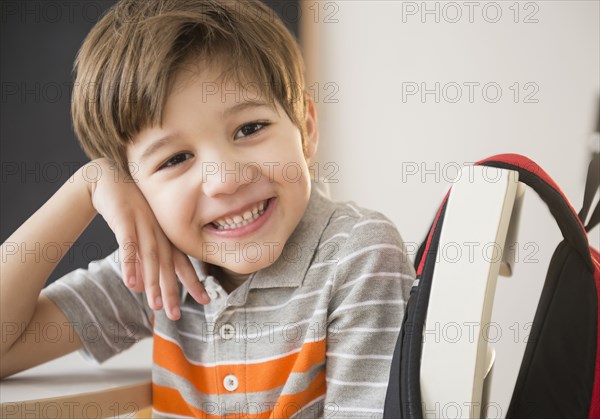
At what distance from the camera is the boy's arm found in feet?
3.08

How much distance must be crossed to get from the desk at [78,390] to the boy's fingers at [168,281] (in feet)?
0.41

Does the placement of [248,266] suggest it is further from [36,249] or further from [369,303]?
[36,249]

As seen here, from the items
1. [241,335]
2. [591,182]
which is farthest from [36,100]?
[591,182]

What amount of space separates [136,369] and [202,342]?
0.12 meters

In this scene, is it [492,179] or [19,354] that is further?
[19,354]

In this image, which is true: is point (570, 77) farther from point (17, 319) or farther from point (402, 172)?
point (17, 319)

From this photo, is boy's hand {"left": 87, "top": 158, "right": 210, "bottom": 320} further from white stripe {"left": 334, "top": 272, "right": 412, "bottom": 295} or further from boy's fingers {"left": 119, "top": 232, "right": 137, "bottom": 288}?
white stripe {"left": 334, "top": 272, "right": 412, "bottom": 295}

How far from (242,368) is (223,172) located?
0.89 feet

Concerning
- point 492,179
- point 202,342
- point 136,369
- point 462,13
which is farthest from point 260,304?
point 462,13

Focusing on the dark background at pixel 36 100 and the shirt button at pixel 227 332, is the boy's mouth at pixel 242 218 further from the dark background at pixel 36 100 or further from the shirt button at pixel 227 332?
the dark background at pixel 36 100

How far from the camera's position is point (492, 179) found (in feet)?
1.90

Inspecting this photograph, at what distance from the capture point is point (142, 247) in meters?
0.89

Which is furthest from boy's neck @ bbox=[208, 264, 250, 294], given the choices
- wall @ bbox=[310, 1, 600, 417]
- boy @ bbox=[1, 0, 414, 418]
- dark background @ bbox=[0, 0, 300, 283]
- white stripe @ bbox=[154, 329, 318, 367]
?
wall @ bbox=[310, 1, 600, 417]

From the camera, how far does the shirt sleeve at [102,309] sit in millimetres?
997
